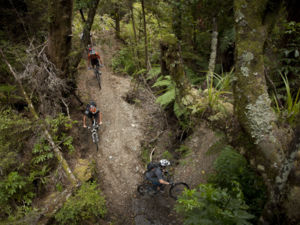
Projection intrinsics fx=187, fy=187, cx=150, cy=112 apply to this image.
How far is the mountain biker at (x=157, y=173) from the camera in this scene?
6250 mm

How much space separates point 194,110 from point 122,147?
4.92 m

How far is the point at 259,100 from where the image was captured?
3.11m

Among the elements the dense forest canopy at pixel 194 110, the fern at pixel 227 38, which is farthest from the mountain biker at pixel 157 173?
the fern at pixel 227 38

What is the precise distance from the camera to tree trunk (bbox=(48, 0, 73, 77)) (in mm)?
7410

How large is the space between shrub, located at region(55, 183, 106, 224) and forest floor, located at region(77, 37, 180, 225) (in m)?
0.80

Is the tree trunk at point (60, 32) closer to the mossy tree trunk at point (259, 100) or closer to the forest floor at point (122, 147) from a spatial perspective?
the forest floor at point (122, 147)

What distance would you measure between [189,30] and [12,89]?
869 cm

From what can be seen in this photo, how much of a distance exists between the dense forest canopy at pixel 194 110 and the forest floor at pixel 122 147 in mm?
493

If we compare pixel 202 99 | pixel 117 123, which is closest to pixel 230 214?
pixel 202 99

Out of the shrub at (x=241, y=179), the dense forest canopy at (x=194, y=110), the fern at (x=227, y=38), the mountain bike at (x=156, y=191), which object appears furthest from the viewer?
the fern at (x=227, y=38)

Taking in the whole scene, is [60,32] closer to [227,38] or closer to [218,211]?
[227,38]

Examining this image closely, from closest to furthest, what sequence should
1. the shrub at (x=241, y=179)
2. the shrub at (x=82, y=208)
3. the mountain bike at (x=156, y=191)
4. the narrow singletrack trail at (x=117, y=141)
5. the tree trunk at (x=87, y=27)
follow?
1. the shrub at (x=241, y=179)
2. the shrub at (x=82, y=208)
3. the mountain bike at (x=156, y=191)
4. the narrow singletrack trail at (x=117, y=141)
5. the tree trunk at (x=87, y=27)

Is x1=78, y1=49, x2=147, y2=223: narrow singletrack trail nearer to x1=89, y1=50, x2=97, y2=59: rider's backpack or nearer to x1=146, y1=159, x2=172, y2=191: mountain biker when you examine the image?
x1=146, y1=159, x2=172, y2=191: mountain biker

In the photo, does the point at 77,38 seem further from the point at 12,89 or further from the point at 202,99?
the point at 202,99
